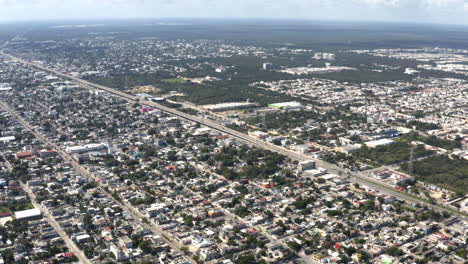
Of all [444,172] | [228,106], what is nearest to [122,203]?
[444,172]

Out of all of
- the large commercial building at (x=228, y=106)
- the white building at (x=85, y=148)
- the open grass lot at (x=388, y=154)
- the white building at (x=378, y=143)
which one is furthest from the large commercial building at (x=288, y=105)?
the white building at (x=85, y=148)

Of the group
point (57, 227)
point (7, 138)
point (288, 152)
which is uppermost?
point (288, 152)

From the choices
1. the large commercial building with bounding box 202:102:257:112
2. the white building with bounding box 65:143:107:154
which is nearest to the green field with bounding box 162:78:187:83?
the large commercial building with bounding box 202:102:257:112

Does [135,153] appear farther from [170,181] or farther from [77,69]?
[77,69]

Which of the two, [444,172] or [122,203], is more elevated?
[444,172]

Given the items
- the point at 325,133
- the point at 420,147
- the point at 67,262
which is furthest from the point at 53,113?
the point at 420,147

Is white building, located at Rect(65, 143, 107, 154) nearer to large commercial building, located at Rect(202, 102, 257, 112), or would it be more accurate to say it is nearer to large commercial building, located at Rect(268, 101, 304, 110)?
large commercial building, located at Rect(202, 102, 257, 112)

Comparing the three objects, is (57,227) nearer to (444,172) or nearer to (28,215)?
(28,215)

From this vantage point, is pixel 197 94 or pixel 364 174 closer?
pixel 364 174
